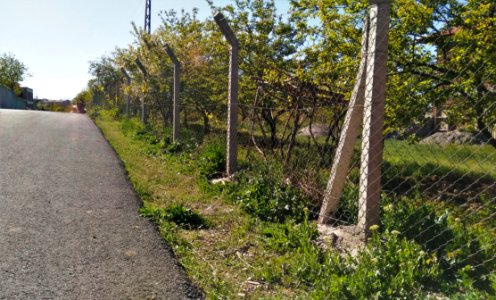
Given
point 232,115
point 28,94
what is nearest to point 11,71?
point 28,94

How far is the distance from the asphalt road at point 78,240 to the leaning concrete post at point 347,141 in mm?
1560

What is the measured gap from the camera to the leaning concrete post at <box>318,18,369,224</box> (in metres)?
4.10

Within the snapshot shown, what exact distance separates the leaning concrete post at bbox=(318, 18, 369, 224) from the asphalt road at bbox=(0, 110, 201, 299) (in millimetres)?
1560

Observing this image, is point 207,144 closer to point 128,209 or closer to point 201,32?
point 128,209

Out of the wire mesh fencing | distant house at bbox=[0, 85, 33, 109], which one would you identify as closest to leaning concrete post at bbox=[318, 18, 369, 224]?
the wire mesh fencing

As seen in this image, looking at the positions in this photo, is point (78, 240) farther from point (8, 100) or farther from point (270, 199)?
point (8, 100)

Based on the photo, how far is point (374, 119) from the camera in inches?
151

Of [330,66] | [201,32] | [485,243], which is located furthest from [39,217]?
[201,32]

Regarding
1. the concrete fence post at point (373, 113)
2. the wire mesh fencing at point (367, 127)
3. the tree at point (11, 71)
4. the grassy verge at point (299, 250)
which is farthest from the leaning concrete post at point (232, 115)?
the tree at point (11, 71)

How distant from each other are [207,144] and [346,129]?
15.3 feet

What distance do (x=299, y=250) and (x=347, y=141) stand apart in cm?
109

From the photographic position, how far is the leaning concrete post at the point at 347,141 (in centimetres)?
410

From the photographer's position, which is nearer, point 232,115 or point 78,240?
point 78,240

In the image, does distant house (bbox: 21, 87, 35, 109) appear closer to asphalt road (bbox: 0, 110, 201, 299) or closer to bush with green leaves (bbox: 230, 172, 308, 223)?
asphalt road (bbox: 0, 110, 201, 299)
